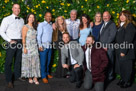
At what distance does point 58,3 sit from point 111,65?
2.03 m

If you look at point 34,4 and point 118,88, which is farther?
point 34,4

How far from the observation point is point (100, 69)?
4.82 m

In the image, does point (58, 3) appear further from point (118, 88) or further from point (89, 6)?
point (118, 88)

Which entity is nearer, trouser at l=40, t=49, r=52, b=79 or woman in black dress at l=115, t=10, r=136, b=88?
woman in black dress at l=115, t=10, r=136, b=88

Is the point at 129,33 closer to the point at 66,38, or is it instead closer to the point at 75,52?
the point at 75,52

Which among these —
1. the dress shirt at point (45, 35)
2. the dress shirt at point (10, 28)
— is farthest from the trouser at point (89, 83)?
the dress shirt at point (10, 28)

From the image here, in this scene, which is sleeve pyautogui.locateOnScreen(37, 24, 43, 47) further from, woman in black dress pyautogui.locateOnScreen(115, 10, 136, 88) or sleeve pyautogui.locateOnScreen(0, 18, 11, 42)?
woman in black dress pyautogui.locateOnScreen(115, 10, 136, 88)

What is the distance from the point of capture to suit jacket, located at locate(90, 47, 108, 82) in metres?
4.82

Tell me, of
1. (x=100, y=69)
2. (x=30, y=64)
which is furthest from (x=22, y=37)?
(x=100, y=69)

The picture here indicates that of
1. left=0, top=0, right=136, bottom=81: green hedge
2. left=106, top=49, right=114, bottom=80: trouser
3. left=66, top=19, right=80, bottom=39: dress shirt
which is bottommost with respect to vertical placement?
left=106, top=49, right=114, bottom=80: trouser

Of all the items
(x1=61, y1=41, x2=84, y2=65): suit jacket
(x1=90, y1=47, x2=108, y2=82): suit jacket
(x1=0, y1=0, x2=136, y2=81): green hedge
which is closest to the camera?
(x1=90, y1=47, x2=108, y2=82): suit jacket

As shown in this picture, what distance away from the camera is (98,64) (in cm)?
486

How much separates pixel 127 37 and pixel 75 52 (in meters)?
1.16

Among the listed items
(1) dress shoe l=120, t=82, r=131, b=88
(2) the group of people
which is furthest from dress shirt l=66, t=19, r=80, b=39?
(1) dress shoe l=120, t=82, r=131, b=88
